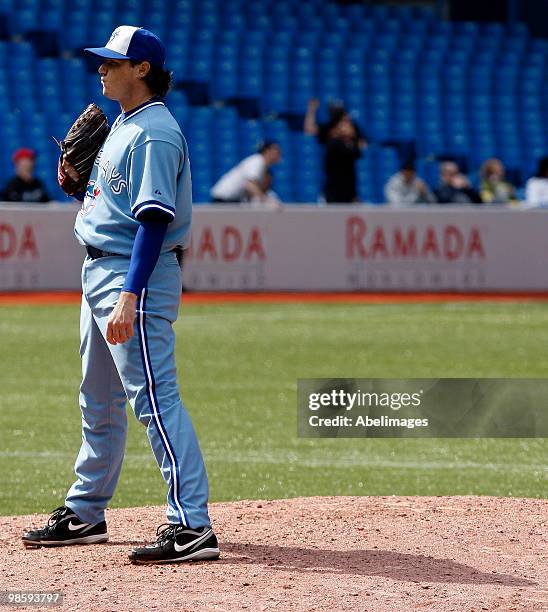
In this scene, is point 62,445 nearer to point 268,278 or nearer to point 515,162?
point 268,278

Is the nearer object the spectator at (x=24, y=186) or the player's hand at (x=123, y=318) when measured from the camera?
the player's hand at (x=123, y=318)

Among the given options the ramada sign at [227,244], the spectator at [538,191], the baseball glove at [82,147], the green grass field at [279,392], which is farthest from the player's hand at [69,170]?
the spectator at [538,191]

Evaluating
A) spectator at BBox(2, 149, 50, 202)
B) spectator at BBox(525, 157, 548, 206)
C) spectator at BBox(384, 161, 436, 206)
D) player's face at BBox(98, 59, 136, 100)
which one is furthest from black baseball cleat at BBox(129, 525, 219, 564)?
spectator at BBox(525, 157, 548, 206)

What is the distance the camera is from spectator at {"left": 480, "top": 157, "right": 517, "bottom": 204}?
21703 millimetres

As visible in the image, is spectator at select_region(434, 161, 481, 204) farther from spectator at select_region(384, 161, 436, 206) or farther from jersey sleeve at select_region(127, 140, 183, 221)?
jersey sleeve at select_region(127, 140, 183, 221)

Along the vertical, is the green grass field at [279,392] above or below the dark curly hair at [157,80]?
below

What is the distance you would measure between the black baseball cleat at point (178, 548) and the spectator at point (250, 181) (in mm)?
14210

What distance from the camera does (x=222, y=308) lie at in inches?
686

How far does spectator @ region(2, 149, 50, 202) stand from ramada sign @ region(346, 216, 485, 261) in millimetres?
4295

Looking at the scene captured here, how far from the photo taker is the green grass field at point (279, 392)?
775 cm

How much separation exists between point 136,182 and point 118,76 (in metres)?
0.45

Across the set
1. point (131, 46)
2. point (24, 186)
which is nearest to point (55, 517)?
point (131, 46)

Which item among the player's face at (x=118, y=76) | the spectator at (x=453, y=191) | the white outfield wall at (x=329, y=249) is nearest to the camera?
the player's face at (x=118, y=76)

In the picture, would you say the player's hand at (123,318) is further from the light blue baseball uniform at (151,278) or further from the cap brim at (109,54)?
the cap brim at (109,54)
